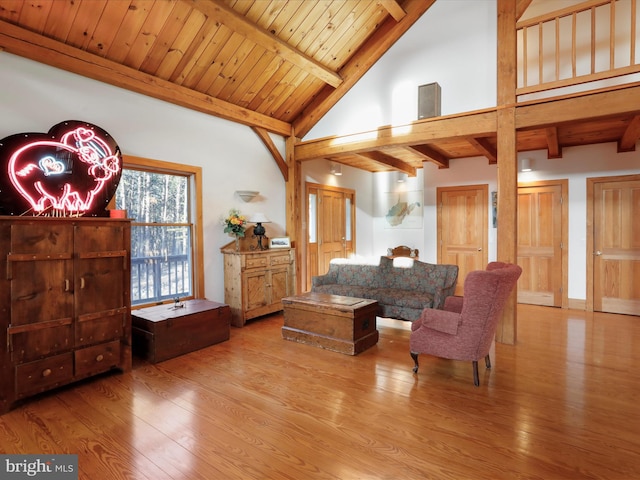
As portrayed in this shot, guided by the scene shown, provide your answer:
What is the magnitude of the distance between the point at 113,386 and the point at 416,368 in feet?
8.37

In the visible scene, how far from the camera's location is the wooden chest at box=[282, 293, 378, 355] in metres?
3.66

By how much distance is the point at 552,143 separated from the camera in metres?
4.98

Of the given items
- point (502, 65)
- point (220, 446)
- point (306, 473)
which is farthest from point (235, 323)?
point (502, 65)

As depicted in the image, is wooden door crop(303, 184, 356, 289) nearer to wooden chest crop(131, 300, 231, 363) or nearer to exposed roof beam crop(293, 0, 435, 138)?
exposed roof beam crop(293, 0, 435, 138)

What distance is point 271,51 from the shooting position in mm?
4301

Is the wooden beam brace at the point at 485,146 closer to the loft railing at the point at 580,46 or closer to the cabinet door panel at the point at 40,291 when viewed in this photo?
the loft railing at the point at 580,46

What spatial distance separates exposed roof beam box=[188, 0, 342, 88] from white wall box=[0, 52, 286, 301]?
118cm

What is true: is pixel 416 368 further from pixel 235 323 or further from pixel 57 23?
pixel 57 23

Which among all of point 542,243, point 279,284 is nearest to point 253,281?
point 279,284

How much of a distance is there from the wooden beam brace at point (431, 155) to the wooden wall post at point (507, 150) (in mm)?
1395

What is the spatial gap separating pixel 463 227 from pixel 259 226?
150 inches

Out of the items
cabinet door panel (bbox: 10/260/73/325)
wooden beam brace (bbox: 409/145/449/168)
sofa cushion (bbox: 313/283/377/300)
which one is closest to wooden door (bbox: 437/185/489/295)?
wooden beam brace (bbox: 409/145/449/168)

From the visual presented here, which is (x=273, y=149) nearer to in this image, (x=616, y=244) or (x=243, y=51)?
(x=243, y=51)

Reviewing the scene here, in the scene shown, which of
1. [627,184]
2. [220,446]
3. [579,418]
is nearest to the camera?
[220,446]
